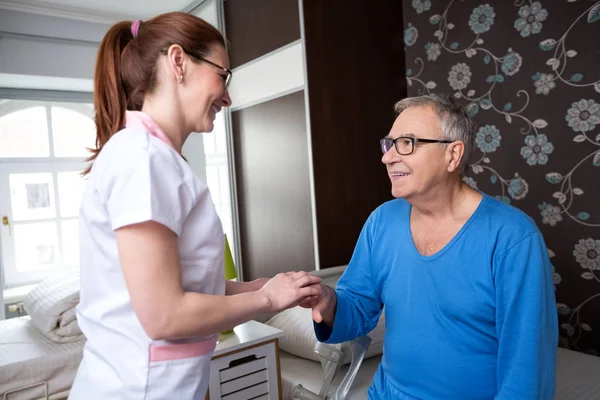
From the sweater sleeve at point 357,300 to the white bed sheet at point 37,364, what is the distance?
42.1 inches

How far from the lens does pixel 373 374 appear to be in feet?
6.47

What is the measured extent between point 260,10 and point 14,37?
1638mm

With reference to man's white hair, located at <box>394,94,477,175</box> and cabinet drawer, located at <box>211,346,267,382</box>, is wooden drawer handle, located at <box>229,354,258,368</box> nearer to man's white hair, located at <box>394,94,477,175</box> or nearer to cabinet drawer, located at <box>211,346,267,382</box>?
cabinet drawer, located at <box>211,346,267,382</box>

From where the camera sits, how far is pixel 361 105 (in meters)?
2.88

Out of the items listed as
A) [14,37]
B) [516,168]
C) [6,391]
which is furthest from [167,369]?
[14,37]

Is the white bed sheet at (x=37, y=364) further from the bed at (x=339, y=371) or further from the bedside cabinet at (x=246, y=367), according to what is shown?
the bed at (x=339, y=371)

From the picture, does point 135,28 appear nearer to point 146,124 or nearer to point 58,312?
point 146,124

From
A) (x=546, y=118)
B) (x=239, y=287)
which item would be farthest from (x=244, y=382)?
(x=546, y=118)

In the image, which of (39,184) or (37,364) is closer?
(37,364)

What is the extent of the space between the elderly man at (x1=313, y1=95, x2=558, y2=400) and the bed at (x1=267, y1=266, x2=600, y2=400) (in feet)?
1.46

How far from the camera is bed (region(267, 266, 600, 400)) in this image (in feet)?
5.79

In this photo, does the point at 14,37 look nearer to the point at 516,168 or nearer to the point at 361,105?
the point at 361,105

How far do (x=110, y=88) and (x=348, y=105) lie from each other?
79.5 inches

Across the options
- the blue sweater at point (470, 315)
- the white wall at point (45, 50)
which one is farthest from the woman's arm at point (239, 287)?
the white wall at point (45, 50)
